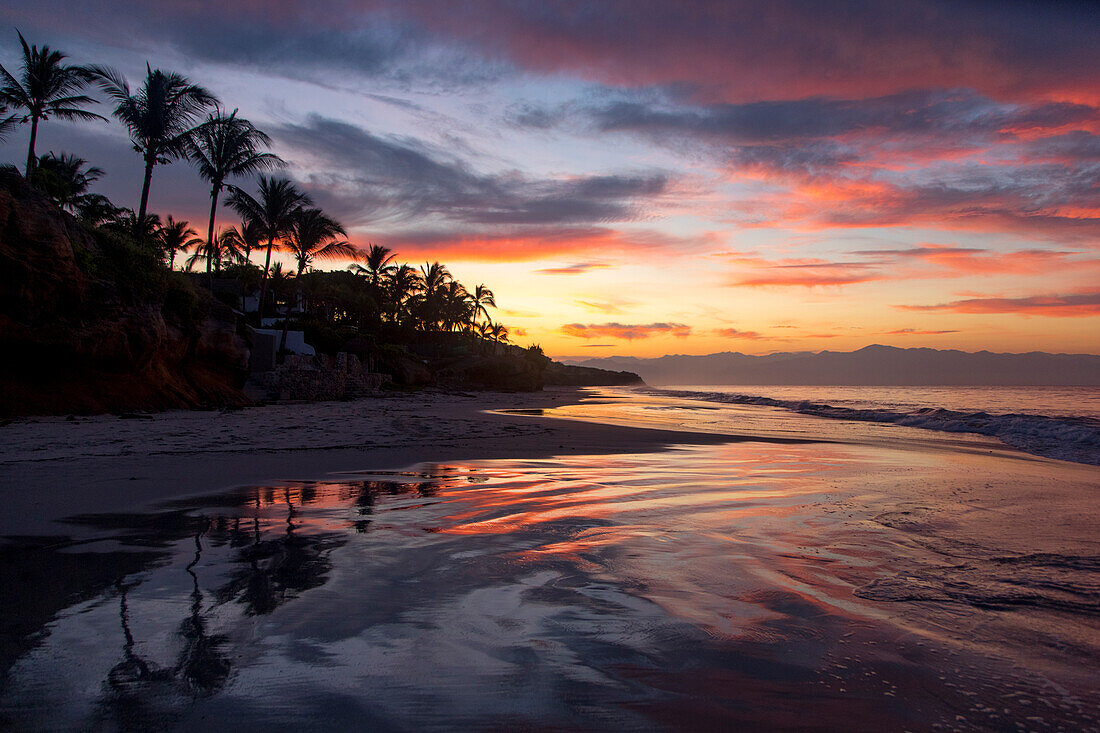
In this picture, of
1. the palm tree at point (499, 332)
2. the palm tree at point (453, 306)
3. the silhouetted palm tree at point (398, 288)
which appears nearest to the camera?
the silhouetted palm tree at point (398, 288)

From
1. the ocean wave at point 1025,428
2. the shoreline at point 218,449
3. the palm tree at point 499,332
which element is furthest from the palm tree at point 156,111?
the palm tree at point 499,332

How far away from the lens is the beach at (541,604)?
6.30 feet

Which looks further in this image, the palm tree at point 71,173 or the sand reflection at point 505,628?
the palm tree at point 71,173

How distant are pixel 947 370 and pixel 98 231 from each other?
141832 mm

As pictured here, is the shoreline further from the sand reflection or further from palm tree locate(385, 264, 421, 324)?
palm tree locate(385, 264, 421, 324)

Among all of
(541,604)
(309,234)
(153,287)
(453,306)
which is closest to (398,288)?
(453,306)

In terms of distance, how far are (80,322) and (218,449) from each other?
27.9ft

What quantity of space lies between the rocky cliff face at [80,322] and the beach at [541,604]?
8.27 meters

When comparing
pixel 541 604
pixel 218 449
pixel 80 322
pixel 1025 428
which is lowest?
pixel 218 449

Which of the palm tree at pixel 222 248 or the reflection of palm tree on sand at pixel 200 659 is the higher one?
the palm tree at pixel 222 248

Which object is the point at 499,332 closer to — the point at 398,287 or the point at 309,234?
the point at 398,287

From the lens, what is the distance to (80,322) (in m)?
13.5

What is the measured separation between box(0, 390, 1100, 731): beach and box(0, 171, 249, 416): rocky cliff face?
27.1ft

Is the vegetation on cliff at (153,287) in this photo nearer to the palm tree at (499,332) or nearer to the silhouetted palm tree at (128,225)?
the silhouetted palm tree at (128,225)
